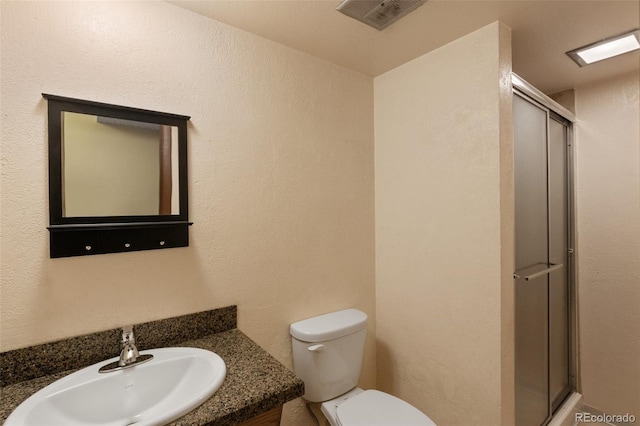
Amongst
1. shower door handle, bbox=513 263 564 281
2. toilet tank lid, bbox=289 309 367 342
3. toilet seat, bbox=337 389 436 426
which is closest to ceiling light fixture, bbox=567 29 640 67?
shower door handle, bbox=513 263 564 281

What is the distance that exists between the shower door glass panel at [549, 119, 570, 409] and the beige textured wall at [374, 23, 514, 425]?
2.61 feet

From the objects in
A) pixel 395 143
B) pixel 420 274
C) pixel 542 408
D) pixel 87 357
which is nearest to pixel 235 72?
pixel 395 143

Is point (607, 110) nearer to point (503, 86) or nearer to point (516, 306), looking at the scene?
point (503, 86)

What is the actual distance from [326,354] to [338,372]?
0.42ft

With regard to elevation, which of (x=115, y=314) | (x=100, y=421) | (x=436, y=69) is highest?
(x=436, y=69)

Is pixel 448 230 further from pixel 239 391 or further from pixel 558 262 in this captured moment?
pixel 239 391

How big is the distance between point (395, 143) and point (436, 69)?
436 millimetres

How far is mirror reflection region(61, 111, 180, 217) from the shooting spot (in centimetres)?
111

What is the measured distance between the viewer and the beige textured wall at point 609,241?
2.04 meters

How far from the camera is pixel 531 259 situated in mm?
1801

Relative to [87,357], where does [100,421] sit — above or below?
below

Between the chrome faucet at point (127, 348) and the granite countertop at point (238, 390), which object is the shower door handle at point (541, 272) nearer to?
the granite countertop at point (238, 390)

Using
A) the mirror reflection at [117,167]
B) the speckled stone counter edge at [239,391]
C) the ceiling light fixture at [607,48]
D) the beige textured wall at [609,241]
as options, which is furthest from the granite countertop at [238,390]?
the beige textured wall at [609,241]

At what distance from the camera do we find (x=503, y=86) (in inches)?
56.9
